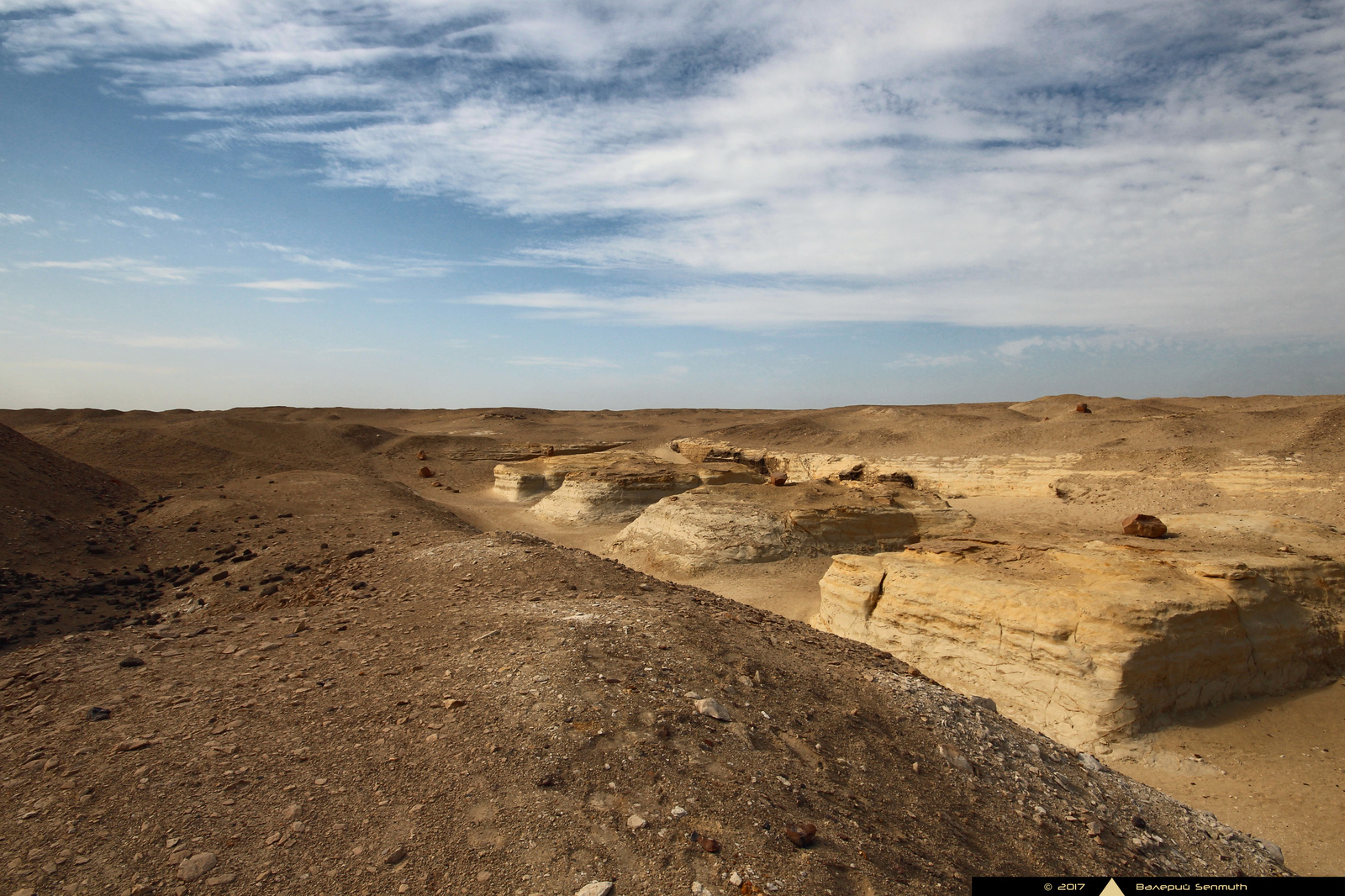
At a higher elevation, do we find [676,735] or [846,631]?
[676,735]

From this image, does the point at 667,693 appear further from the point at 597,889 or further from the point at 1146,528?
the point at 1146,528

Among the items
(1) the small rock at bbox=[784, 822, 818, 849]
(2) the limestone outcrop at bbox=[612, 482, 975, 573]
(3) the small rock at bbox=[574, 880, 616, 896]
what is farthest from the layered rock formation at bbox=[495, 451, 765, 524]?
(3) the small rock at bbox=[574, 880, 616, 896]

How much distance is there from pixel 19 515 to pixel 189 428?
23.4 meters

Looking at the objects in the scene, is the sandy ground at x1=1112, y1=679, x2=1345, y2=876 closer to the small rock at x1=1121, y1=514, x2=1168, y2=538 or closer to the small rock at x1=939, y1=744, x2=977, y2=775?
the small rock at x1=1121, y1=514, x2=1168, y2=538

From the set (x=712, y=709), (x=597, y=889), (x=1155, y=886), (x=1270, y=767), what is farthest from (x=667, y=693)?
(x=1270, y=767)

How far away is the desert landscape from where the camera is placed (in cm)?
263

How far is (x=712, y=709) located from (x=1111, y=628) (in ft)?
14.5

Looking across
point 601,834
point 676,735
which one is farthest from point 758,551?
point 601,834

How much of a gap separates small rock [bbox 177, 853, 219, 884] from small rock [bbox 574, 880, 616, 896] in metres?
1.39

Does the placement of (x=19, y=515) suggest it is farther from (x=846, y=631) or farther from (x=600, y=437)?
(x=600, y=437)

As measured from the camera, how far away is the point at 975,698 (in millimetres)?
4926

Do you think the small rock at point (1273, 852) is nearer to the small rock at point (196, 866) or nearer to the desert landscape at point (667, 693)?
the desert landscape at point (667, 693)

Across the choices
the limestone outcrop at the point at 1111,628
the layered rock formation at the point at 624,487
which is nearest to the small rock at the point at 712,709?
the limestone outcrop at the point at 1111,628

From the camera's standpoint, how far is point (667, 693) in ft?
12.5
